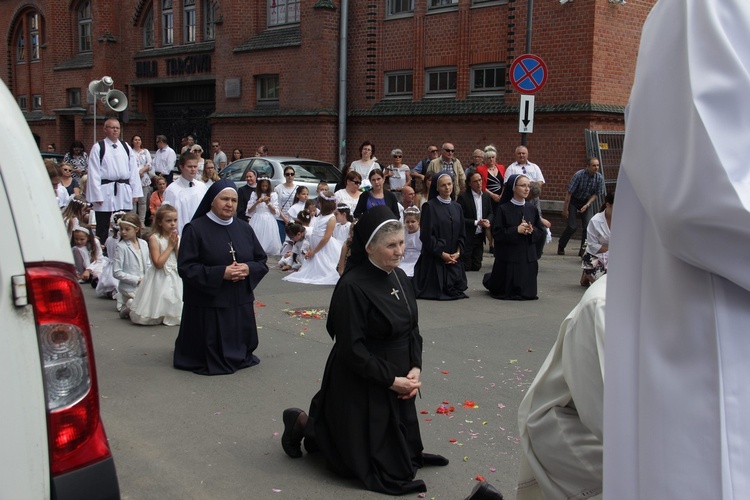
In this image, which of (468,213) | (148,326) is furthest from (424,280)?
(148,326)

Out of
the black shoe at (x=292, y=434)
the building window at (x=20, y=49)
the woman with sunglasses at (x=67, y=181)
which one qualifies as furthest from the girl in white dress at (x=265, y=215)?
the building window at (x=20, y=49)

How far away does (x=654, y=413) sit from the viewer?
5.39ft

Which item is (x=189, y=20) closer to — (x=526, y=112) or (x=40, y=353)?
(x=526, y=112)

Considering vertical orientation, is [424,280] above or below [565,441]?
below

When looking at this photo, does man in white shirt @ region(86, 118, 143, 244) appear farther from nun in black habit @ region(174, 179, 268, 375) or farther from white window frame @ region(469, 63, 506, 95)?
white window frame @ region(469, 63, 506, 95)

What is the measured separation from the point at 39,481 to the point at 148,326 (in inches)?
274

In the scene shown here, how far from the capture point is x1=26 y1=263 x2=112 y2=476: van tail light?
240 cm

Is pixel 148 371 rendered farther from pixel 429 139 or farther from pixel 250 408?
pixel 429 139

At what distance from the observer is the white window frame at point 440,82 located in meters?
20.0

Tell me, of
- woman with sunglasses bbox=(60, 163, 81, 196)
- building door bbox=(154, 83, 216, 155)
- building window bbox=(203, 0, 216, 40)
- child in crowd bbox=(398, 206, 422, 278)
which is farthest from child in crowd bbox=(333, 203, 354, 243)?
building window bbox=(203, 0, 216, 40)

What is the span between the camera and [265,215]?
51.3 ft

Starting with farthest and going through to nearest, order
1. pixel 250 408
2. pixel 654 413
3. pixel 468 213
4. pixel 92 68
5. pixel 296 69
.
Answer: pixel 92 68, pixel 296 69, pixel 468 213, pixel 250 408, pixel 654 413

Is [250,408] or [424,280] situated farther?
[424,280]

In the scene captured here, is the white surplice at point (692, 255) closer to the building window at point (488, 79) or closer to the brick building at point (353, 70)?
the brick building at point (353, 70)
